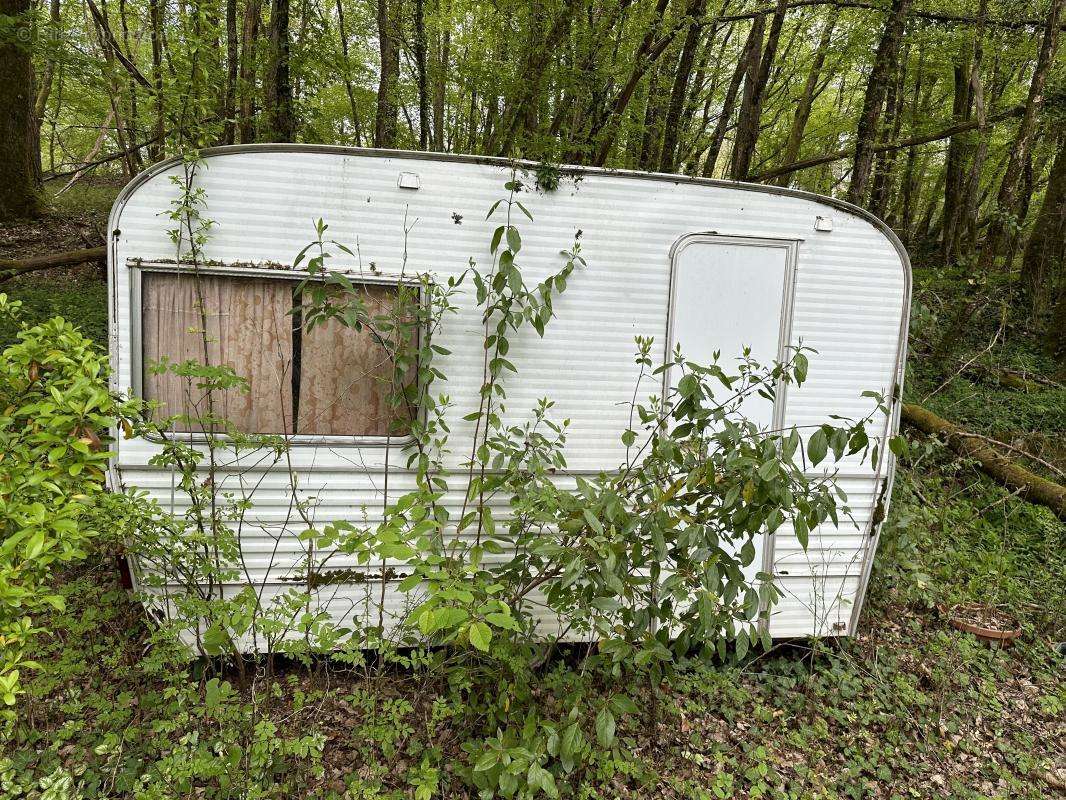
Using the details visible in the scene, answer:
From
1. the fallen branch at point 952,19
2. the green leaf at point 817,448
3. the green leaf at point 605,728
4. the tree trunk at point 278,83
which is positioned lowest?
the green leaf at point 605,728

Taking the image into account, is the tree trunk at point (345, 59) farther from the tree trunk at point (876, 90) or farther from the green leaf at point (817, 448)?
the green leaf at point (817, 448)

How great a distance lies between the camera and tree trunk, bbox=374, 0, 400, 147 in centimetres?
772

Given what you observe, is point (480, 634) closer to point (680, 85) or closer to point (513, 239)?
point (513, 239)

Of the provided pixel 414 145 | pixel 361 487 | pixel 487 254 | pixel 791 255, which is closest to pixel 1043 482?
pixel 791 255

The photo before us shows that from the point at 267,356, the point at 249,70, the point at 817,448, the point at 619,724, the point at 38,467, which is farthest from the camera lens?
the point at 249,70

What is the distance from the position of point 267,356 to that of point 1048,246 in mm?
10580

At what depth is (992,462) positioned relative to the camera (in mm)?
5465

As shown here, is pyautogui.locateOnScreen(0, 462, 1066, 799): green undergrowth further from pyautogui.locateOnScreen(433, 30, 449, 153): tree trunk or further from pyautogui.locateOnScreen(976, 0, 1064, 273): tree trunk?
pyautogui.locateOnScreen(433, 30, 449, 153): tree trunk

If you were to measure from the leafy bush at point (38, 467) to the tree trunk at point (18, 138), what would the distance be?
803 centimetres

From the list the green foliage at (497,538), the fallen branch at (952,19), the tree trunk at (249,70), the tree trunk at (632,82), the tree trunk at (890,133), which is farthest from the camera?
the tree trunk at (890,133)

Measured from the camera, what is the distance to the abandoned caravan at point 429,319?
291 cm

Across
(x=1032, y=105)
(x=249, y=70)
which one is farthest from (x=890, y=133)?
(x=249, y=70)

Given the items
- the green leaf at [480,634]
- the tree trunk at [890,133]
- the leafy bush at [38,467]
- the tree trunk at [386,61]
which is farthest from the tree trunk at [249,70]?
the tree trunk at [890,133]

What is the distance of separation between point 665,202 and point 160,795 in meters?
3.81
